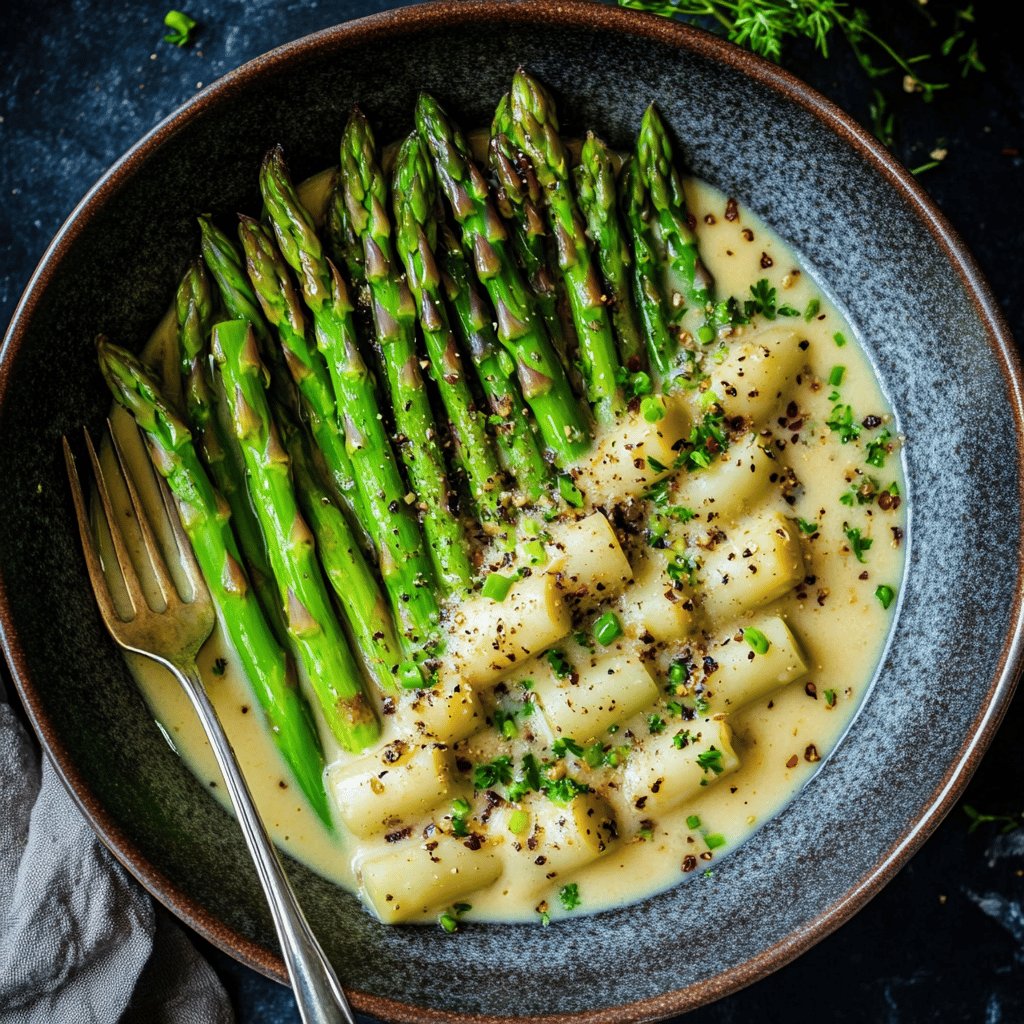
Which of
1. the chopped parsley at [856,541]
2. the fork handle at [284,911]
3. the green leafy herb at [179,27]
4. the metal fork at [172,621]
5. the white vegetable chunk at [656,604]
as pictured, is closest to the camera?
the fork handle at [284,911]

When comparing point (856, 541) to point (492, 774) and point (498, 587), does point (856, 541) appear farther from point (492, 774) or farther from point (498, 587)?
point (492, 774)

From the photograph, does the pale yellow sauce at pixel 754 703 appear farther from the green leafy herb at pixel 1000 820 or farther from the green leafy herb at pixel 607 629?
the green leafy herb at pixel 1000 820

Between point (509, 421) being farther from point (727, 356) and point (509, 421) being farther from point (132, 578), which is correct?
point (132, 578)

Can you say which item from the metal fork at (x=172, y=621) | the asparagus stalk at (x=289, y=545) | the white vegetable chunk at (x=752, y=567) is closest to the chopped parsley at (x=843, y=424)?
the white vegetable chunk at (x=752, y=567)

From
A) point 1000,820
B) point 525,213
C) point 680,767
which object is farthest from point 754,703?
point 525,213

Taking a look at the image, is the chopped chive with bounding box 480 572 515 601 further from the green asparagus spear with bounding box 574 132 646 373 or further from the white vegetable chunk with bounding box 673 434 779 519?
the green asparagus spear with bounding box 574 132 646 373

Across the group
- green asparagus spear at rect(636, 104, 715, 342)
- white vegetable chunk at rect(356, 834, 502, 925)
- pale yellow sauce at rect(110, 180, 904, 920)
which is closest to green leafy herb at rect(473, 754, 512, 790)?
pale yellow sauce at rect(110, 180, 904, 920)
